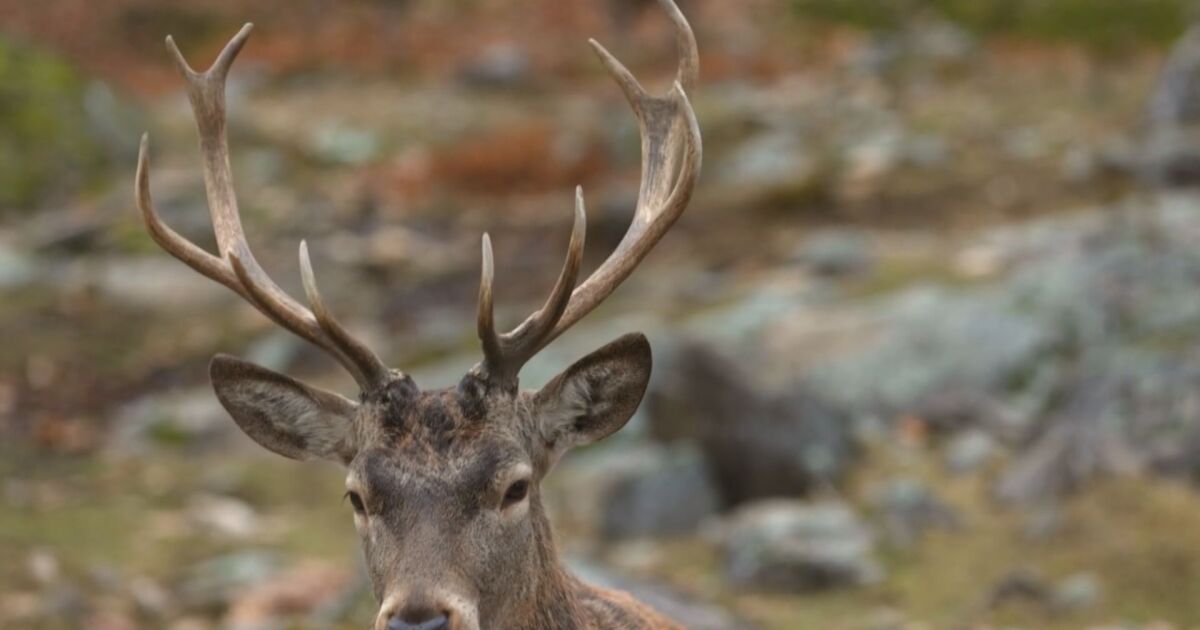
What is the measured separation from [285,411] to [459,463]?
0.89 meters

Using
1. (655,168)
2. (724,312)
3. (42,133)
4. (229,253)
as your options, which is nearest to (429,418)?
(229,253)

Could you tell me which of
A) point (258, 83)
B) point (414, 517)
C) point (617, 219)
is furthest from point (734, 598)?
point (258, 83)

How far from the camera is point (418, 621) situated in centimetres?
506

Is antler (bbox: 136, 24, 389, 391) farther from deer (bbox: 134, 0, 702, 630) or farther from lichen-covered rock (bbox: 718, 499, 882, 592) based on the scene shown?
lichen-covered rock (bbox: 718, 499, 882, 592)

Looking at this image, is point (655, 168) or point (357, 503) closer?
point (357, 503)

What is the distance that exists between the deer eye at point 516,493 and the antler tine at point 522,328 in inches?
14.1

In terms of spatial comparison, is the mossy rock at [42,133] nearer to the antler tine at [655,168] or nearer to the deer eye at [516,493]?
the antler tine at [655,168]

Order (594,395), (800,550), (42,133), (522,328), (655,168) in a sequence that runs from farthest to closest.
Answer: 1. (42,133)
2. (800,550)
3. (655,168)
4. (594,395)
5. (522,328)

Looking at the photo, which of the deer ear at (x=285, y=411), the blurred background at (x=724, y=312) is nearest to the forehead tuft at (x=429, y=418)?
the deer ear at (x=285, y=411)

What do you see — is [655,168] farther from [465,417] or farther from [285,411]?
[285,411]

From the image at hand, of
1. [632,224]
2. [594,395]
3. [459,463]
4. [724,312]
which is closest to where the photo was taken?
[459,463]

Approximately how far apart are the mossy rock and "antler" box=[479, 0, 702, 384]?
53.8ft

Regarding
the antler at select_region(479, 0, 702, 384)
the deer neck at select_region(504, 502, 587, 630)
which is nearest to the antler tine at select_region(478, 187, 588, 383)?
the antler at select_region(479, 0, 702, 384)

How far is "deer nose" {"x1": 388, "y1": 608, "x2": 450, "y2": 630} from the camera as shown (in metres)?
5.05
